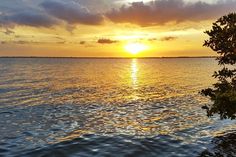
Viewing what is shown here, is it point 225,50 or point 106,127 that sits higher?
point 225,50

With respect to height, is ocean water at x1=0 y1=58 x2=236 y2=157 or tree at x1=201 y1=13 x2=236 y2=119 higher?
tree at x1=201 y1=13 x2=236 y2=119

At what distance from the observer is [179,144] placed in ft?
81.3

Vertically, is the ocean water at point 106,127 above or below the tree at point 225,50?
below

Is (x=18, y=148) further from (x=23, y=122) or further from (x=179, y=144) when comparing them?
(x=179, y=144)

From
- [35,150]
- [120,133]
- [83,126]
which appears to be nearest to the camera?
[35,150]

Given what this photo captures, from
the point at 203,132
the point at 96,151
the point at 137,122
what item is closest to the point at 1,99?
the point at 137,122

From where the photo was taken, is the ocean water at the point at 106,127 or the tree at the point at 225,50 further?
the ocean water at the point at 106,127

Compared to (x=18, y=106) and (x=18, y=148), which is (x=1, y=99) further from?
(x=18, y=148)

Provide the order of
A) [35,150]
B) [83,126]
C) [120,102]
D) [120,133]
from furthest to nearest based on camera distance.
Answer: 1. [120,102]
2. [83,126]
3. [120,133]
4. [35,150]

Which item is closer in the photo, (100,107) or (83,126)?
(83,126)

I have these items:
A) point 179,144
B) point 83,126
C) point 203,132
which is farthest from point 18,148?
point 203,132

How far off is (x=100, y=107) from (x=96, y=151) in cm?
1921

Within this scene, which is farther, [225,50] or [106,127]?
[106,127]

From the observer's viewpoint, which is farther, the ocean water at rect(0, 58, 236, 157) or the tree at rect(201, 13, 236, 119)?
the ocean water at rect(0, 58, 236, 157)
